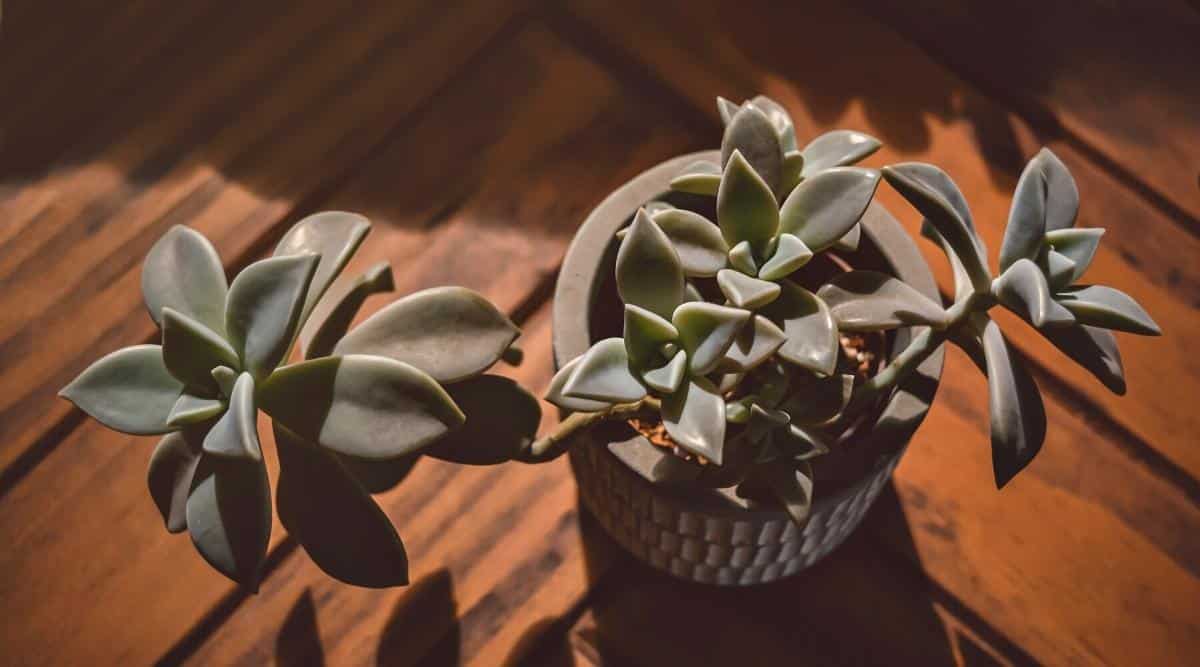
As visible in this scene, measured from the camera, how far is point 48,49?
841mm

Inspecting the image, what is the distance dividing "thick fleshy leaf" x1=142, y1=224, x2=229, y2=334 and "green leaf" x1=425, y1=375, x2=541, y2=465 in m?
0.11

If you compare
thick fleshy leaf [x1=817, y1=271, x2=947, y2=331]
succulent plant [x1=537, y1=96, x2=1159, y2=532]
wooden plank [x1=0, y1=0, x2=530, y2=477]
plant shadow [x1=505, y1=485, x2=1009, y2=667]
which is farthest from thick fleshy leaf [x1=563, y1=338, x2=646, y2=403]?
wooden plank [x1=0, y1=0, x2=530, y2=477]

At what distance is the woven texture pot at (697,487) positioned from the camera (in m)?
0.54

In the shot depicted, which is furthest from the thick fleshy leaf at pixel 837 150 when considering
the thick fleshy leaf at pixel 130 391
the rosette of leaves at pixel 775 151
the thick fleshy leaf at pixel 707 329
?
the thick fleshy leaf at pixel 130 391

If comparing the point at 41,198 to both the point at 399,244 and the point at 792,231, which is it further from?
the point at 792,231

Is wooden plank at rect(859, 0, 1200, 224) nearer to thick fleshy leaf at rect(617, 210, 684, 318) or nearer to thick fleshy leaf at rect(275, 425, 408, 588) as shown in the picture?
thick fleshy leaf at rect(617, 210, 684, 318)

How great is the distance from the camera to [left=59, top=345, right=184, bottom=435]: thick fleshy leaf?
47cm

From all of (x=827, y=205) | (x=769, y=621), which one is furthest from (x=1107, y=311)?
(x=769, y=621)

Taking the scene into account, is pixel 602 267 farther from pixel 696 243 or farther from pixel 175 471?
pixel 175 471

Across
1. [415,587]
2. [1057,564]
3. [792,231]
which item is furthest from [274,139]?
[1057,564]

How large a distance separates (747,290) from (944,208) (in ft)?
0.31

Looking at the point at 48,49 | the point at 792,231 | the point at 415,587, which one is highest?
the point at 792,231

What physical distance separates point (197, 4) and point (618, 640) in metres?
0.59

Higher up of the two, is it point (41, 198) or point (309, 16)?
point (309, 16)
